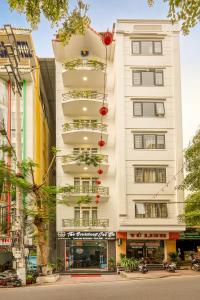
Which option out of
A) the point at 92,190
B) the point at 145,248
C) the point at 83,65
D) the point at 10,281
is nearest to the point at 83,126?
the point at 83,65

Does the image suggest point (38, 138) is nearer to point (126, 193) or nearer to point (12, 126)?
point (12, 126)

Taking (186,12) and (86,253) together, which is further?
(86,253)

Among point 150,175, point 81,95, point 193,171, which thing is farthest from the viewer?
point 81,95

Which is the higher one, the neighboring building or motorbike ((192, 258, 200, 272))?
the neighboring building

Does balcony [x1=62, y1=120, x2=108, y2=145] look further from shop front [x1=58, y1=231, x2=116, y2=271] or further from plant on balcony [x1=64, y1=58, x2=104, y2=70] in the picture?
shop front [x1=58, y1=231, x2=116, y2=271]

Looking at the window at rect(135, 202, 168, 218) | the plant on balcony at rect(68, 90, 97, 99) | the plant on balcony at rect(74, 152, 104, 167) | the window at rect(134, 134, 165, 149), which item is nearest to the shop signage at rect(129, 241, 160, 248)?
the window at rect(135, 202, 168, 218)

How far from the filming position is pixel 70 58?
3981cm

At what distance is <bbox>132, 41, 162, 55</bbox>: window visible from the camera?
3819 centimetres

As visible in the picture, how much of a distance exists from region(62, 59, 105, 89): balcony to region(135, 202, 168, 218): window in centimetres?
1043

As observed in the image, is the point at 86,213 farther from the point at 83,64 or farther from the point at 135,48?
the point at 135,48

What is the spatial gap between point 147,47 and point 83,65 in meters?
5.10

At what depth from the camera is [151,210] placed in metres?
36.3

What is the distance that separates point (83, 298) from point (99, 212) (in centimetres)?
2180

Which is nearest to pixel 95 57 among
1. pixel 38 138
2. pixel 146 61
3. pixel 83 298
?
pixel 146 61
